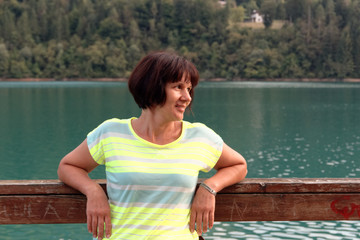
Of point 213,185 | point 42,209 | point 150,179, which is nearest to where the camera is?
point 150,179

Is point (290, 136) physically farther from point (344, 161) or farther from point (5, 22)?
point (5, 22)

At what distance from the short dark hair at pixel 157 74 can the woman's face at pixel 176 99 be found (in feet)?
0.05

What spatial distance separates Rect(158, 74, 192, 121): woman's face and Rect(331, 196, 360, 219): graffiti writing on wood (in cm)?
82

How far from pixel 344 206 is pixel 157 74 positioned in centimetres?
105

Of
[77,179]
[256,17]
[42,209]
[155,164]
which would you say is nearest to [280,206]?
[155,164]

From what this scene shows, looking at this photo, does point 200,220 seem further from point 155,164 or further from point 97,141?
point 97,141

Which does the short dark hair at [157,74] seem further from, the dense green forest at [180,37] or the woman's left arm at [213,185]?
the dense green forest at [180,37]

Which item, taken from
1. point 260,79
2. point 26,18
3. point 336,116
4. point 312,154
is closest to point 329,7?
point 260,79

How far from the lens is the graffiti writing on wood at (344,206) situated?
2.54 m

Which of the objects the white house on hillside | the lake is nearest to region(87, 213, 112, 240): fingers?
the lake

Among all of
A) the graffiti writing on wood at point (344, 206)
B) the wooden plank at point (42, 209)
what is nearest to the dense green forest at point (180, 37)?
the graffiti writing on wood at point (344, 206)

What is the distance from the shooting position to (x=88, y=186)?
2379mm

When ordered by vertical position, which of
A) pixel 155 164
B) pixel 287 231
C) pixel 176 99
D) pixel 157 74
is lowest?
pixel 287 231

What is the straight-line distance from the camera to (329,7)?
164750 millimetres
